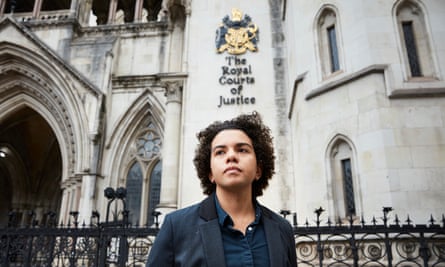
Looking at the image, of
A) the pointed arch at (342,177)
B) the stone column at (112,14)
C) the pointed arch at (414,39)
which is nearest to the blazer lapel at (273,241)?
the pointed arch at (342,177)

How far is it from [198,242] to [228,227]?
17cm

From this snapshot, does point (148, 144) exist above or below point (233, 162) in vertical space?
above

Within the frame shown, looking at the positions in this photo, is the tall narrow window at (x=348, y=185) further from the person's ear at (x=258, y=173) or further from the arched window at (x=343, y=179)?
the person's ear at (x=258, y=173)

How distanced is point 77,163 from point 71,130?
1.43m

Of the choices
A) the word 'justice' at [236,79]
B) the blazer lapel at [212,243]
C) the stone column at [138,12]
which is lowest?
the blazer lapel at [212,243]

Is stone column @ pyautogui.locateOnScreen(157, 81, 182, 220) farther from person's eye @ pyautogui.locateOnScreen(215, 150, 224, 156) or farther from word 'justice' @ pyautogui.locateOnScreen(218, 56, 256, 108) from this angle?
person's eye @ pyautogui.locateOnScreen(215, 150, 224, 156)

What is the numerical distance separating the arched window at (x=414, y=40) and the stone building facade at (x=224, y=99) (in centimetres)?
2

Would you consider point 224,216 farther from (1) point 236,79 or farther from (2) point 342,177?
(1) point 236,79

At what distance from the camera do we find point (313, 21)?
7918 millimetres

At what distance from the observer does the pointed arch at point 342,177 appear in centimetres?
634

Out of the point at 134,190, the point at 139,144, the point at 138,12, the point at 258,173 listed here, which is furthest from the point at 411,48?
the point at 138,12

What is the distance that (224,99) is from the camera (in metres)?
10.4

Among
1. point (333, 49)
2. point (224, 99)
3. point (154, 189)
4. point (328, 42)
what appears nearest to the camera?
point (333, 49)

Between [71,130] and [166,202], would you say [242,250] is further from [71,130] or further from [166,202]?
[71,130]
